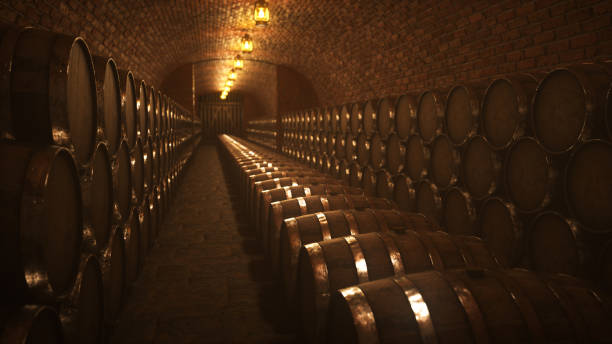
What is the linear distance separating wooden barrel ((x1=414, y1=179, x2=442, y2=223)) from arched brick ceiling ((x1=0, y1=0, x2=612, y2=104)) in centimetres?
200

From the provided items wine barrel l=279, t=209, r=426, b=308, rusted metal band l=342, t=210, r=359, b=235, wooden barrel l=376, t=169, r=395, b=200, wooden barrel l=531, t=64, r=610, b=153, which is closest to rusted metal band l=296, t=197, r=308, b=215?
wine barrel l=279, t=209, r=426, b=308

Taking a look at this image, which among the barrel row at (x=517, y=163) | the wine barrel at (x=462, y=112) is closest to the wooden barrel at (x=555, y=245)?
the barrel row at (x=517, y=163)

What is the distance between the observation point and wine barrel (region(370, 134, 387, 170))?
4.85 m

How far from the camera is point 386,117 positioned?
4.88 meters

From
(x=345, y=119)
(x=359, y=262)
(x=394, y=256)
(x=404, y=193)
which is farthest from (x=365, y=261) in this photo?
(x=345, y=119)

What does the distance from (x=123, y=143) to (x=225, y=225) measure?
115 inches

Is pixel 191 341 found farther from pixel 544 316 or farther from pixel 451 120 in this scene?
pixel 451 120

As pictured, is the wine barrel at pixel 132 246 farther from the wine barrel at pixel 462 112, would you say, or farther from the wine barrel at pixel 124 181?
the wine barrel at pixel 462 112

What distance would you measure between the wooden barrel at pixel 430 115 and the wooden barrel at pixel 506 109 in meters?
0.60

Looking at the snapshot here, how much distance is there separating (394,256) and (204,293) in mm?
1871

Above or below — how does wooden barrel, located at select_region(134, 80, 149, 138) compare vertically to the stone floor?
above

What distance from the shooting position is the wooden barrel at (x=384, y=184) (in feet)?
15.4

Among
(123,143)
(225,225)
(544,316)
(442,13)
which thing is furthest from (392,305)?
(442,13)

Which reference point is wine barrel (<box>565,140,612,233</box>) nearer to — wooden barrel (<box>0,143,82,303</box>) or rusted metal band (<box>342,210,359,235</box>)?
rusted metal band (<box>342,210,359,235</box>)
